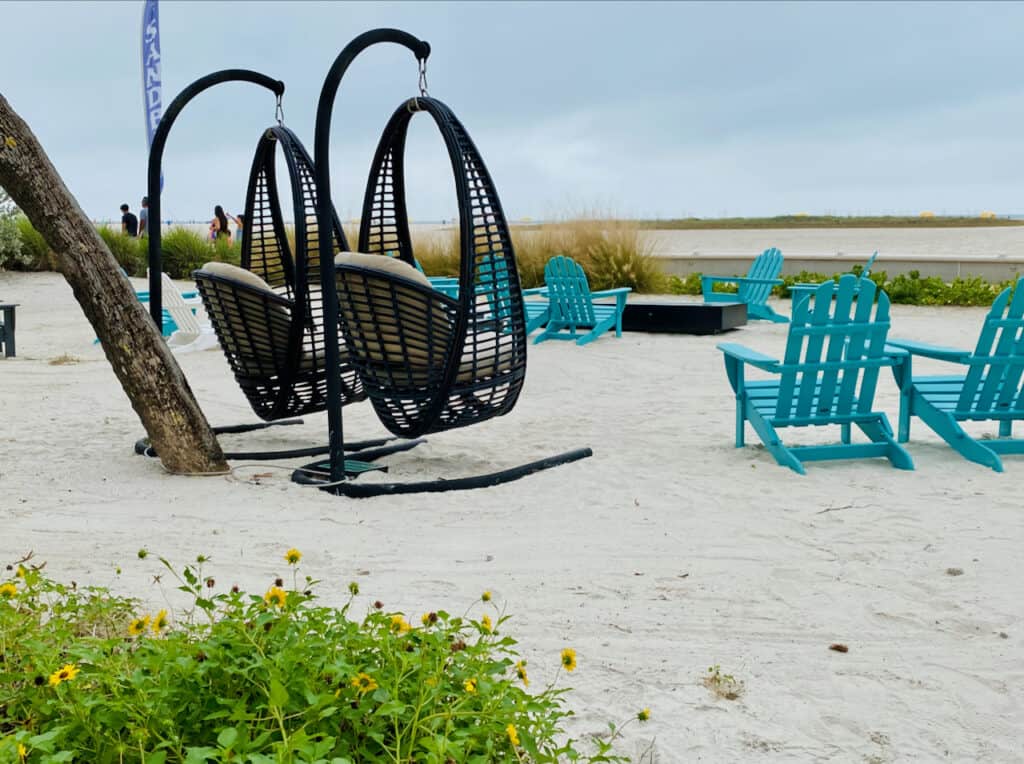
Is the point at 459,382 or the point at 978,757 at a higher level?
the point at 459,382

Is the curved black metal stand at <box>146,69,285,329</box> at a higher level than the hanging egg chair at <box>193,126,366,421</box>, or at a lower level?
higher

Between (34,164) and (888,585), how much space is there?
156 inches

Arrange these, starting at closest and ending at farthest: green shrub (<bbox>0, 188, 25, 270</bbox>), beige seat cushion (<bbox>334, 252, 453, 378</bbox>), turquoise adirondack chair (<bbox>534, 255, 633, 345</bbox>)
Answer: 1. beige seat cushion (<bbox>334, 252, 453, 378</bbox>)
2. turquoise adirondack chair (<bbox>534, 255, 633, 345</bbox>)
3. green shrub (<bbox>0, 188, 25, 270</bbox>)

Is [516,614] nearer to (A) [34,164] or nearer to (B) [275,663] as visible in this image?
(B) [275,663]

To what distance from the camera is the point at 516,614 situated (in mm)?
3377

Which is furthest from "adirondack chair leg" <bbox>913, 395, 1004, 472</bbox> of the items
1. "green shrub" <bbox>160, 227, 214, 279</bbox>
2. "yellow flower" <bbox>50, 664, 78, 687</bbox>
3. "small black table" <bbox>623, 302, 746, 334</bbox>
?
"green shrub" <bbox>160, 227, 214, 279</bbox>

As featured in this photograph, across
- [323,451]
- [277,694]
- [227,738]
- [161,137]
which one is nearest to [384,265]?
[323,451]

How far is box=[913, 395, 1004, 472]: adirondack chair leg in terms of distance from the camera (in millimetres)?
5387

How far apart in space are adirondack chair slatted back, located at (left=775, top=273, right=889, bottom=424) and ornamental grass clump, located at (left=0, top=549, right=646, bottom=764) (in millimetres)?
3376

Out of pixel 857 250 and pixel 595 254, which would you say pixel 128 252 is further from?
pixel 857 250

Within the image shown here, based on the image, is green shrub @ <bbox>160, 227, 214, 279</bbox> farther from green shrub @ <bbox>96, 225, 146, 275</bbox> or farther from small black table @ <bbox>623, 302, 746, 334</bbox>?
small black table @ <bbox>623, 302, 746, 334</bbox>

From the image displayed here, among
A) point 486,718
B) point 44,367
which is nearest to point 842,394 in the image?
point 486,718

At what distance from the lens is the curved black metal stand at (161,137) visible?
19.1 ft

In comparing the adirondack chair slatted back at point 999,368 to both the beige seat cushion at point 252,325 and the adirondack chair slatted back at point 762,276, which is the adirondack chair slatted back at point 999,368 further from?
the adirondack chair slatted back at point 762,276
